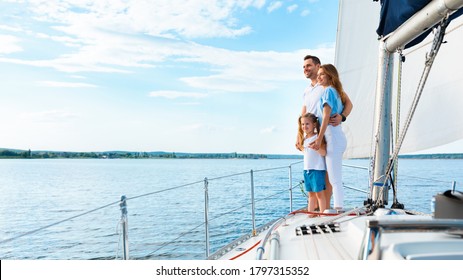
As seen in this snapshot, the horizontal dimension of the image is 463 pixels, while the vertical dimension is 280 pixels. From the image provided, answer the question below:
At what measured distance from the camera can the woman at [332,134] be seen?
7.74 feet

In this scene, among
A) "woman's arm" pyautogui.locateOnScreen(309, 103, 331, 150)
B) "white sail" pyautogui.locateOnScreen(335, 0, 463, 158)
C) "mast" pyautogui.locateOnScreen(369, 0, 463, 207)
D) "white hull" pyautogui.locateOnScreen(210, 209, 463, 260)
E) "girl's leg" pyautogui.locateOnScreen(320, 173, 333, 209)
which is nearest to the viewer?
"white hull" pyautogui.locateOnScreen(210, 209, 463, 260)

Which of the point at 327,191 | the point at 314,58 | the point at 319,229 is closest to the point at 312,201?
the point at 327,191

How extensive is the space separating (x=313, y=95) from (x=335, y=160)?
44cm

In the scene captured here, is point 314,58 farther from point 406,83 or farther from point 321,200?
point 321,200

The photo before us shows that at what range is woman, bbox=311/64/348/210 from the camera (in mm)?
2359

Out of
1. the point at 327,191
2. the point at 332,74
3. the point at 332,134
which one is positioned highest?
the point at 332,74

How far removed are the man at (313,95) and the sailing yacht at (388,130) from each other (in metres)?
0.18

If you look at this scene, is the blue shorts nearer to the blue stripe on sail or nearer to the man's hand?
the man's hand

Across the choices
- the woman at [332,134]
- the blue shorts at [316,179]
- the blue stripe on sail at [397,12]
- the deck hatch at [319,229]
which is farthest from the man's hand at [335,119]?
the deck hatch at [319,229]

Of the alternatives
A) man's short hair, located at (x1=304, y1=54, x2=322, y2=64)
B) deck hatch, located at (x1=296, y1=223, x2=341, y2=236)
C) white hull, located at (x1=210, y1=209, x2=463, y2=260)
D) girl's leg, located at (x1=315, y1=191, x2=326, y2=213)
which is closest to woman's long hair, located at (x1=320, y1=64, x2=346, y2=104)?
man's short hair, located at (x1=304, y1=54, x2=322, y2=64)

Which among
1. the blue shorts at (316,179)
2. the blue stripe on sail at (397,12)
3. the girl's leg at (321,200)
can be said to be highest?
the blue stripe on sail at (397,12)

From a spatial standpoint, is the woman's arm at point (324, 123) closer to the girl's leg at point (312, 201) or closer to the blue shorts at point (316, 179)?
the blue shorts at point (316, 179)

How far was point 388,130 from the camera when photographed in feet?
7.79
